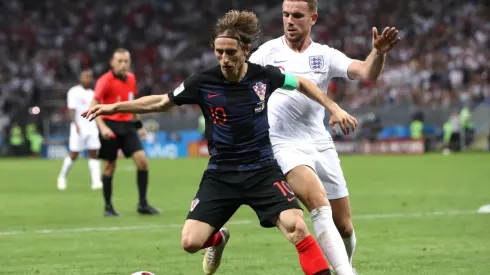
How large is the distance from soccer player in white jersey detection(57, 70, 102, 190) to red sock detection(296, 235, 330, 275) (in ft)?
41.0

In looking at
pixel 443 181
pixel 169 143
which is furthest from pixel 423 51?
pixel 443 181

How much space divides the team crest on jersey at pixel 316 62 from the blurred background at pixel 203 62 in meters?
26.3

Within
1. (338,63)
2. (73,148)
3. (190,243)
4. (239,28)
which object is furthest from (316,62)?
(73,148)

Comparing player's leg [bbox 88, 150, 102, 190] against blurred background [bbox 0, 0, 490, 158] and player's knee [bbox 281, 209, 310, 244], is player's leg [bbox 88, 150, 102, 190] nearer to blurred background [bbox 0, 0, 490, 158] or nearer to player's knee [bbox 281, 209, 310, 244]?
player's knee [bbox 281, 209, 310, 244]

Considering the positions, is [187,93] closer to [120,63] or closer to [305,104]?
[305,104]

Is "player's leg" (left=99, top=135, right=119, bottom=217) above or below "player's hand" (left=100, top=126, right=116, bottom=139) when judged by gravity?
below

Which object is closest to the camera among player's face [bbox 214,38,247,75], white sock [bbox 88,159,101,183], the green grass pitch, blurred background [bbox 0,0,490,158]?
player's face [bbox 214,38,247,75]

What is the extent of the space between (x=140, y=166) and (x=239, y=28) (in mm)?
7370

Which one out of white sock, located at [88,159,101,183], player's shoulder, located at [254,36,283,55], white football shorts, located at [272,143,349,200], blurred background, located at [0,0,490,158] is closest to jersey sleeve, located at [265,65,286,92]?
white football shorts, located at [272,143,349,200]

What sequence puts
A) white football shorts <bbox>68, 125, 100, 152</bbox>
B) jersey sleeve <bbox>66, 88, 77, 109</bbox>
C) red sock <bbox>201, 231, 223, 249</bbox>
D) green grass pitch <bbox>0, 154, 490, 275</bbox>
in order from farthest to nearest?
1. white football shorts <bbox>68, 125, 100, 152</bbox>
2. jersey sleeve <bbox>66, 88, 77, 109</bbox>
3. green grass pitch <bbox>0, 154, 490, 275</bbox>
4. red sock <bbox>201, 231, 223, 249</bbox>

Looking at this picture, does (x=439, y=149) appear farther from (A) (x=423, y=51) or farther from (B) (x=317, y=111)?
(B) (x=317, y=111)

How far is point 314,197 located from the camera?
23.0ft

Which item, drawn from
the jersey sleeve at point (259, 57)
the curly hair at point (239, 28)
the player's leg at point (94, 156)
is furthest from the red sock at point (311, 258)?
the player's leg at point (94, 156)

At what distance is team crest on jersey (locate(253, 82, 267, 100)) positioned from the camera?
671 cm
